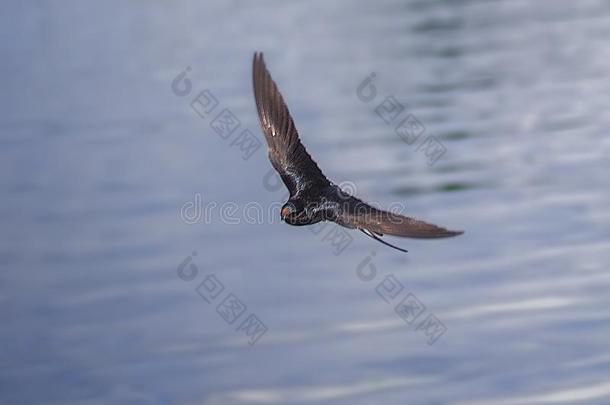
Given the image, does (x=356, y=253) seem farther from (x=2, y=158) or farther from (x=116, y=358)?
(x=2, y=158)

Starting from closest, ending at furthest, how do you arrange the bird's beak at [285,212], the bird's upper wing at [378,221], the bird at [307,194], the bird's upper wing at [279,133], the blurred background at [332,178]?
the bird's upper wing at [378,221] < the bird at [307,194] < the bird's beak at [285,212] < the bird's upper wing at [279,133] < the blurred background at [332,178]

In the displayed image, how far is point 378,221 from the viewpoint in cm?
532

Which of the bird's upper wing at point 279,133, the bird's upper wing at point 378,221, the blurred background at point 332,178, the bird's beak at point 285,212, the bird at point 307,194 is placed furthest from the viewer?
the blurred background at point 332,178

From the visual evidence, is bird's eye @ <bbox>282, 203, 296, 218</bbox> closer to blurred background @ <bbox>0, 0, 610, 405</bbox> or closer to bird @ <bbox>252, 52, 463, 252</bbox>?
bird @ <bbox>252, 52, 463, 252</bbox>

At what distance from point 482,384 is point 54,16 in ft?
36.2

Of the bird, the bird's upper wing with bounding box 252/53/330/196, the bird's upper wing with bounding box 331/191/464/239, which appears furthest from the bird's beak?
the bird's upper wing with bounding box 252/53/330/196

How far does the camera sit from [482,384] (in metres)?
8.41

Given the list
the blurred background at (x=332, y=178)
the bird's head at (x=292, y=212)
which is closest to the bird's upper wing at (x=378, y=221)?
the bird's head at (x=292, y=212)

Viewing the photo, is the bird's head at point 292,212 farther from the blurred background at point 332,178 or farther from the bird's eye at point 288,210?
the blurred background at point 332,178

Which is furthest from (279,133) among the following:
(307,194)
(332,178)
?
(332,178)

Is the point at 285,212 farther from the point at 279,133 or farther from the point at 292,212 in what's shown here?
the point at 279,133

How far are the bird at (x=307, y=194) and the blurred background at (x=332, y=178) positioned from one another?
264 centimetres

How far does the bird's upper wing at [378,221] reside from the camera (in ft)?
16.3

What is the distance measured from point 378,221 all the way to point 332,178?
6.43 meters
